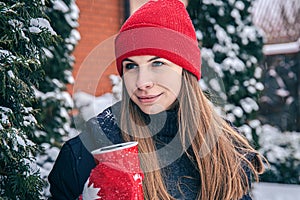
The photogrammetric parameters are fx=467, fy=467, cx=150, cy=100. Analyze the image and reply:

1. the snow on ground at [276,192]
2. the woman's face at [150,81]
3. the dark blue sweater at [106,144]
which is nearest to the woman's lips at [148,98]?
the woman's face at [150,81]

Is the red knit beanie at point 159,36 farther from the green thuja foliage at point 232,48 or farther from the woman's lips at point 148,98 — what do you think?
the green thuja foliage at point 232,48

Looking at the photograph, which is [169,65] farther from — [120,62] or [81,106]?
[81,106]

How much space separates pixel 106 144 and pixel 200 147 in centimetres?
41

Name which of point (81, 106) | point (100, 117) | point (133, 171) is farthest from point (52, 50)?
point (133, 171)

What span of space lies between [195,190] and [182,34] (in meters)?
A: 0.67

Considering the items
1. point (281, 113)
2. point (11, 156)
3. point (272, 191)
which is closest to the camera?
point (11, 156)

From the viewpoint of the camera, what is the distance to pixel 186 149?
201 cm

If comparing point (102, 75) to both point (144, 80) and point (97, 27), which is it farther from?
point (144, 80)

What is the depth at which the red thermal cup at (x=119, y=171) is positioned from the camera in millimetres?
1481

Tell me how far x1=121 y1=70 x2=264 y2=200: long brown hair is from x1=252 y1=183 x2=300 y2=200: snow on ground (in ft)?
12.7

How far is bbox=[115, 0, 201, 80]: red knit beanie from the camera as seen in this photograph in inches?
74.1

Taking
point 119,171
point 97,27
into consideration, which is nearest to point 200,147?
point 119,171

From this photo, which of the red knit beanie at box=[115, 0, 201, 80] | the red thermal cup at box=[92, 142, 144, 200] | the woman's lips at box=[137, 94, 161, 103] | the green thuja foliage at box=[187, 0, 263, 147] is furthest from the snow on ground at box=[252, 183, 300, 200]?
the red thermal cup at box=[92, 142, 144, 200]

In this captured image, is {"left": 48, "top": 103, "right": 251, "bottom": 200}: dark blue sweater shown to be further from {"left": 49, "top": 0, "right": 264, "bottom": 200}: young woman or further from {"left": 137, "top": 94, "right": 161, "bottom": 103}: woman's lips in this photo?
{"left": 137, "top": 94, "right": 161, "bottom": 103}: woman's lips
